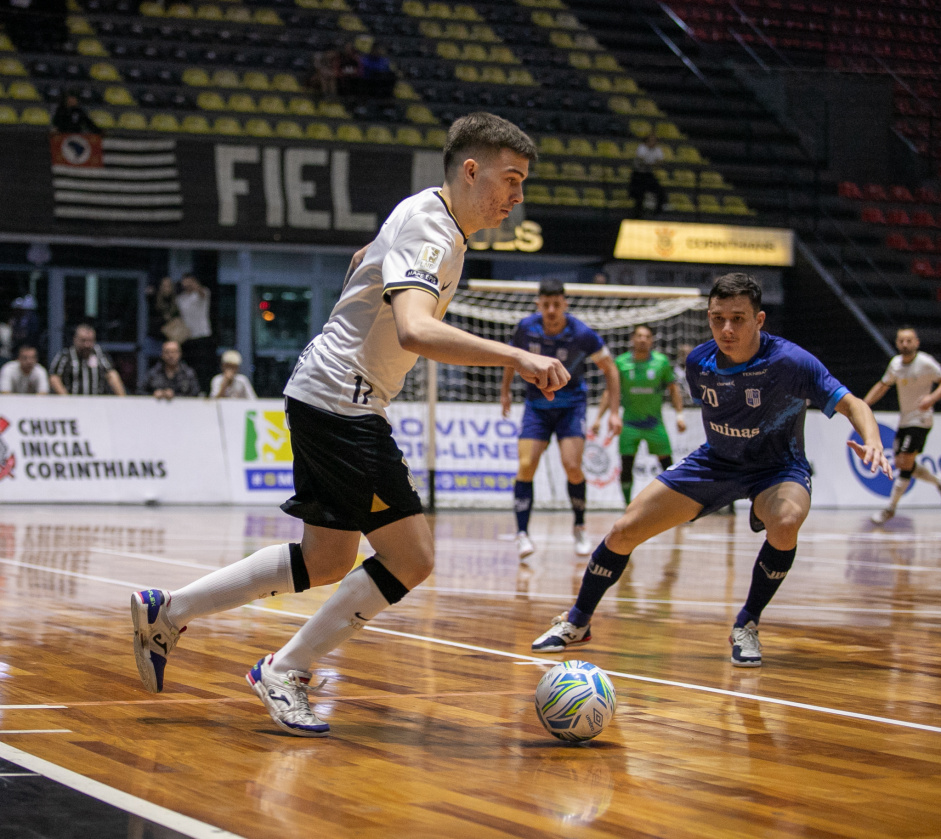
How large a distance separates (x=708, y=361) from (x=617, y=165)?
1846cm

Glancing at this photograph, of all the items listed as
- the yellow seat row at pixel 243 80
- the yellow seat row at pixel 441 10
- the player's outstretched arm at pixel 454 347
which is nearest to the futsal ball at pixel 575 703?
the player's outstretched arm at pixel 454 347

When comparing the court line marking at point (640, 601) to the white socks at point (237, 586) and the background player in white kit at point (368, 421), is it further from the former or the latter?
the background player in white kit at point (368, 421)

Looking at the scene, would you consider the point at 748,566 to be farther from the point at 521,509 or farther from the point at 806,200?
the point at 806,200

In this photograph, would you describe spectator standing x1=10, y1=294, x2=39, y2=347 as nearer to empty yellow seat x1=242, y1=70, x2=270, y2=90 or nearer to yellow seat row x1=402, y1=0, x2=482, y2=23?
empty yellow seat x1=242, y1=70, x2=270, y2=90

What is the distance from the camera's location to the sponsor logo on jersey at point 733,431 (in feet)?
18.6

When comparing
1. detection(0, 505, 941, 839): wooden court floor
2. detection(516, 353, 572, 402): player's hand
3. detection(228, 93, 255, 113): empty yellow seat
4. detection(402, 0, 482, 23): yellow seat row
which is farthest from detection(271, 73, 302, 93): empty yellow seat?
detection(516, 353, 572, 402): player's hand

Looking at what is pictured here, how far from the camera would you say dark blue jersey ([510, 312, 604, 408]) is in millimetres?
10156

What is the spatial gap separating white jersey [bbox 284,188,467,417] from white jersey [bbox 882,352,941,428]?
12085 millimetres

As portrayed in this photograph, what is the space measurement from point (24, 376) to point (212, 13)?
10406 millimetres

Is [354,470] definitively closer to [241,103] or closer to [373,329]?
[373,329]

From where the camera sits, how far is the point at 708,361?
19.1ft

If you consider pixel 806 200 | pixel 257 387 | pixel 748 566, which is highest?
pixel 806 200

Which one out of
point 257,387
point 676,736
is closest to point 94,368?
point 257,387

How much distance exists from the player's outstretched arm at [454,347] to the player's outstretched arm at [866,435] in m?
1.89
